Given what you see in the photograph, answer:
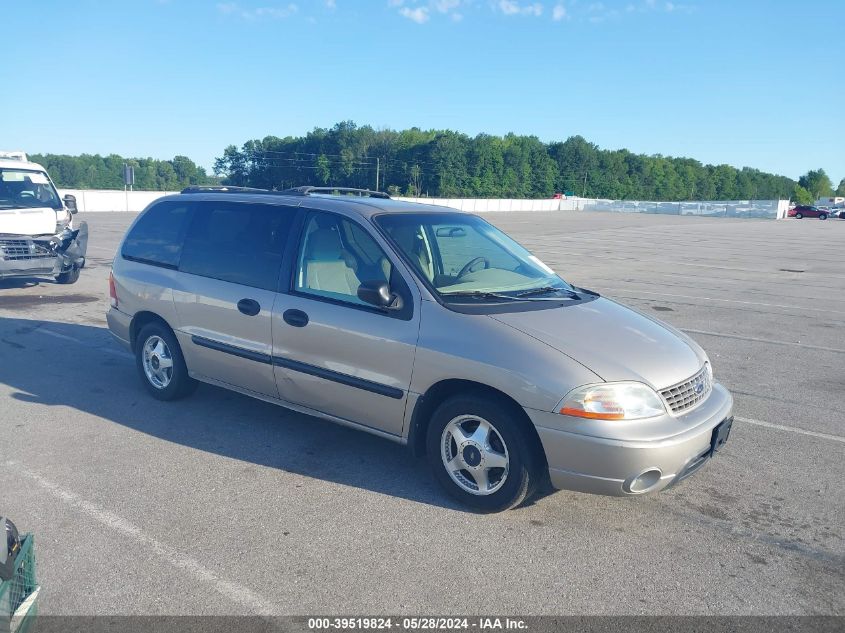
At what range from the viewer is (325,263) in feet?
15.9

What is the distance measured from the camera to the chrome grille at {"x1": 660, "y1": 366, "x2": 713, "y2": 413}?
3891mm

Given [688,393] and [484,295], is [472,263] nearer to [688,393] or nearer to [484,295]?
[484,295]

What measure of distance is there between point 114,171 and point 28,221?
3767 inches

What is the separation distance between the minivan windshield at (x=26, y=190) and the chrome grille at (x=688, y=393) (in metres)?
11.3

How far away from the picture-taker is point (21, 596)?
267 centimetres

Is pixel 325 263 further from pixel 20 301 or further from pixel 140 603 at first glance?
pixel 20 301

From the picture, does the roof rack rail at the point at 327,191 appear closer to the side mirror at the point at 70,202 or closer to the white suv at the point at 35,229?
the white suv at the point at 35,229

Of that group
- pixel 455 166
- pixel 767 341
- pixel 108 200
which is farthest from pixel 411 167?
pixel 767 341

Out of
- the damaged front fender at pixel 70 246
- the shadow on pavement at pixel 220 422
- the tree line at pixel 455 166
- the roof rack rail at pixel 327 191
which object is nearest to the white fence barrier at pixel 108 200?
the tree line at pixel 455 166

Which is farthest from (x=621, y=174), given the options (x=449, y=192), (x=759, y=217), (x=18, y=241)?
(x=18, y=241)

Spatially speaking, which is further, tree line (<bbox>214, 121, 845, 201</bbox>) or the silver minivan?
tree line (<bbox>214, 121, 845, 201</bbox>)

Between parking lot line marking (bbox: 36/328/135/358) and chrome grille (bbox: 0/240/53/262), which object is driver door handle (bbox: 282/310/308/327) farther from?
chrome grille (bbox: 0/240/53/262)

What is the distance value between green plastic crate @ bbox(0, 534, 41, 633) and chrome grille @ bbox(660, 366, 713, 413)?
309 centimetres

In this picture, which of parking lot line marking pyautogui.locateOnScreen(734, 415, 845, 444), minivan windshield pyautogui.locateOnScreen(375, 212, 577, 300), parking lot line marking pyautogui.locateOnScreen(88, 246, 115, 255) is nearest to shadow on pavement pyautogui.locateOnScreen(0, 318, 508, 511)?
minivan windshield pyautogui.locateOnScreen(375, 212, 577, 300)
